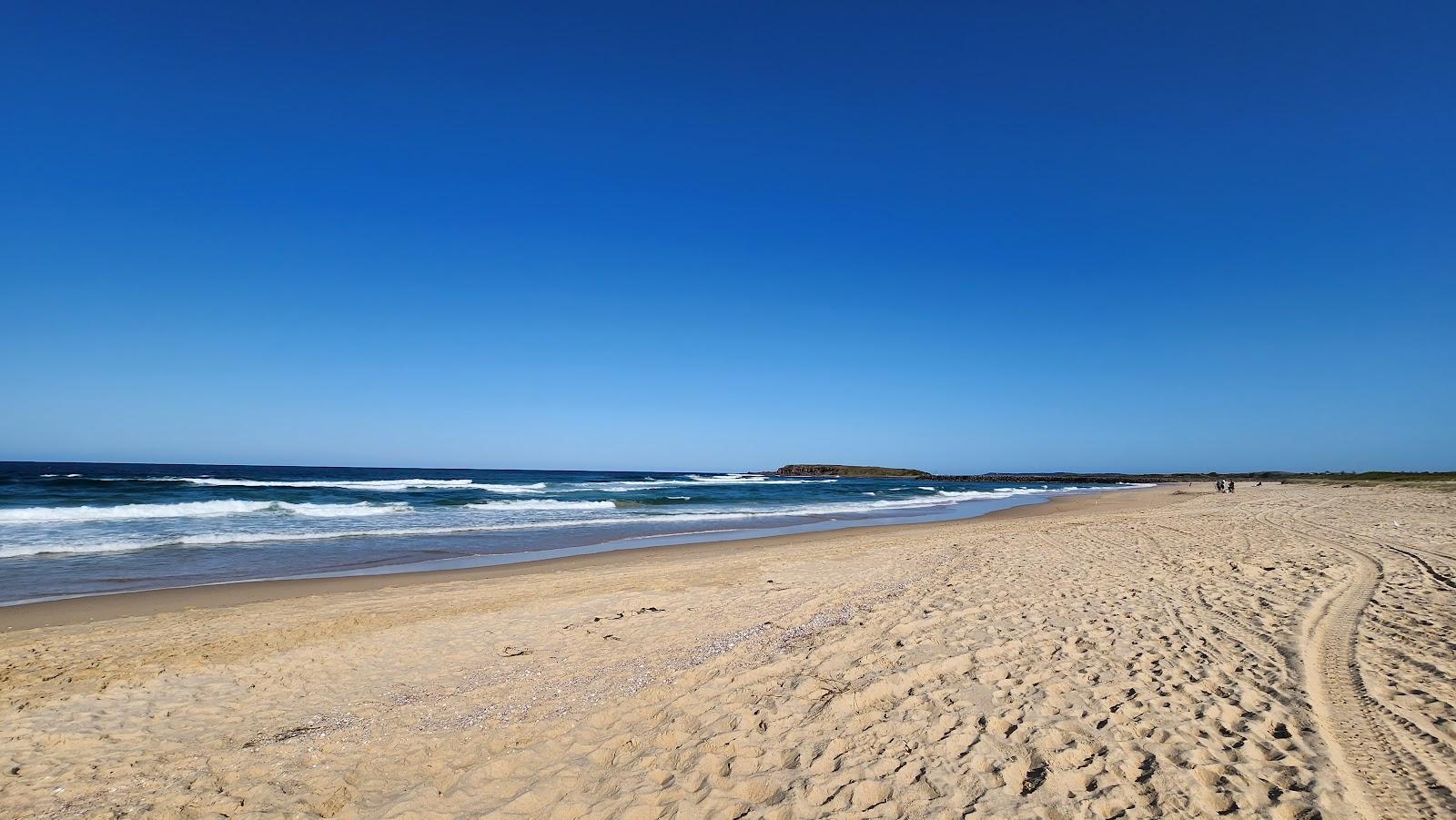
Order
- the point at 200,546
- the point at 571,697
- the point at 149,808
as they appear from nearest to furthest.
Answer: the point at 149,808, the point at 571,697, the point at 200,546

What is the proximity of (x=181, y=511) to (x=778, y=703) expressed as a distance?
2721cm

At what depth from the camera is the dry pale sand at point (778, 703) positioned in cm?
381

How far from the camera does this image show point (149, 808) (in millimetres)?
3898

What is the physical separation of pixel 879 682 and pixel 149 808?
486 cm

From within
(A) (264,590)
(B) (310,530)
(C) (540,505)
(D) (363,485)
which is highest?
(D) (363,485)

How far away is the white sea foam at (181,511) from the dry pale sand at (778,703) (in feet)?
54.7

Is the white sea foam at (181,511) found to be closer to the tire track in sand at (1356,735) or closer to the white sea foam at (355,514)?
the white sea foam at (355,514)

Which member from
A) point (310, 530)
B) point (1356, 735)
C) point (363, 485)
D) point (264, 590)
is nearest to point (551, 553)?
point (264, 590)

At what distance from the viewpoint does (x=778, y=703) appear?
16.5 feet

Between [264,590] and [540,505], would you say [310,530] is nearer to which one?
[264,590]

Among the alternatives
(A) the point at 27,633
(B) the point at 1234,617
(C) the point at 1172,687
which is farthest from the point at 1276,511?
(A) the point at 27,633

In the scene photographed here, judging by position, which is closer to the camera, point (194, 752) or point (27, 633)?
point (194, 752)

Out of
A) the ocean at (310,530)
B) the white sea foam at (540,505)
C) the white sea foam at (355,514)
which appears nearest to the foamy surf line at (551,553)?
the ocean at (310,530)

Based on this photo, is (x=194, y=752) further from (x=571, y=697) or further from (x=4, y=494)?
(x=4, y=494)
